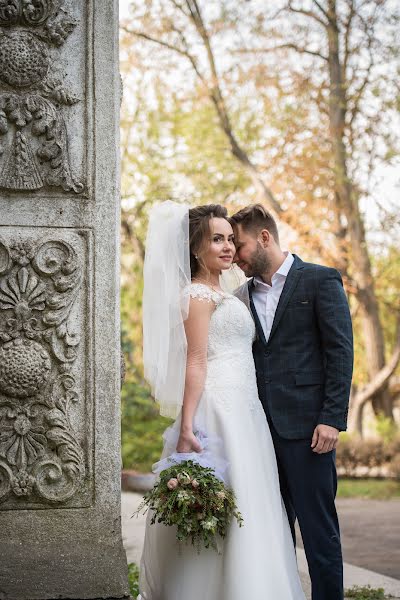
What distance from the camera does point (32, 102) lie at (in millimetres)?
3520

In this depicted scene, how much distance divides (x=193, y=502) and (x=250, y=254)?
1.43 m

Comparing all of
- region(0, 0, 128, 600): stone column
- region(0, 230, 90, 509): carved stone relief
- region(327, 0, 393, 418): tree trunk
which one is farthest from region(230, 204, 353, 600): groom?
region(327, 0, 393, 418): tree trunk

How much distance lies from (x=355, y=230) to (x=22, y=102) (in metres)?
10.4

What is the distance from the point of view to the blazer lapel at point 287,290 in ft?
13.1

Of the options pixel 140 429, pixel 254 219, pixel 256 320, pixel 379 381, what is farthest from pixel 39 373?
pixel 379 381

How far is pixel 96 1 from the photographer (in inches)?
143

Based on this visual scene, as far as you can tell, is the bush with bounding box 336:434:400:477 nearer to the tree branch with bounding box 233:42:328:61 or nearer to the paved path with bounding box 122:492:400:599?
the paved path with bounding box 122:492:400:599

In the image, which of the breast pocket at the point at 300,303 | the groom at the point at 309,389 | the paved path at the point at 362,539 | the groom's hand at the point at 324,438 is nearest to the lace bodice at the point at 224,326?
the groom at the point at 309,389

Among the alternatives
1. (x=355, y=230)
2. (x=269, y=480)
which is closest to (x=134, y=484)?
(x=355, y=230)

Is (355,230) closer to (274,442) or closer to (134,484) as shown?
(134,484)

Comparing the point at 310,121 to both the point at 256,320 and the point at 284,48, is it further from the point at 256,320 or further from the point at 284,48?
the point at 256,320

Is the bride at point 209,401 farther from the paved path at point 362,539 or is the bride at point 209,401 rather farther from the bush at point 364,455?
the bush at point 364,455

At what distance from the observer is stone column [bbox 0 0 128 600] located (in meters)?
3.41

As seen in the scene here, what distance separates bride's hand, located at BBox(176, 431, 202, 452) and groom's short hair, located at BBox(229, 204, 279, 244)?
118 centimetres
